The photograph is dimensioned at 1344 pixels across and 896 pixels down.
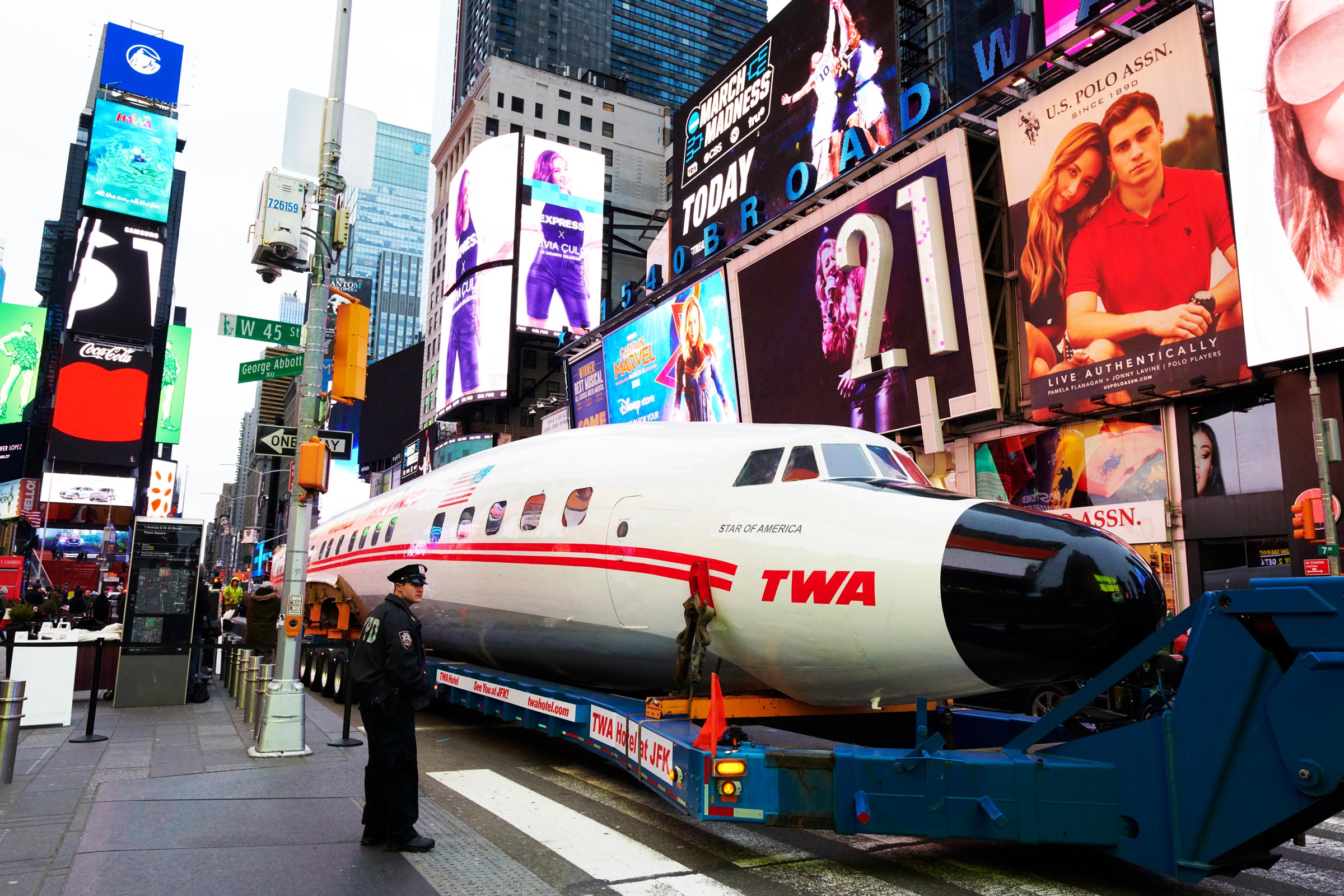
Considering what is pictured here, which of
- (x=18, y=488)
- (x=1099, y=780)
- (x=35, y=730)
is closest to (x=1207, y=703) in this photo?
(x=1099, y=780)

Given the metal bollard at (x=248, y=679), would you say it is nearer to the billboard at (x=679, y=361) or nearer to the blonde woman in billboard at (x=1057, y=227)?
the blonde woman in billboard at (x=1057, y=227)

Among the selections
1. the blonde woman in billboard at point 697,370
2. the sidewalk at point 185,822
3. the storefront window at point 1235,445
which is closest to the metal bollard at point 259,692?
the sidewalk at point 185,822

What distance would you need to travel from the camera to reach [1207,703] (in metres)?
5.23

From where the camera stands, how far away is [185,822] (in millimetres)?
7496

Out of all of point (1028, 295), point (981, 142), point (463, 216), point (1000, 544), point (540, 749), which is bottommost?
point (540, 749)

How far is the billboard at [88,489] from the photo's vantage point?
6850 centimetres

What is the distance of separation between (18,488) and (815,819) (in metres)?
88.3

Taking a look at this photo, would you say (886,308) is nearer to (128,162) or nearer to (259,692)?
(259,692)

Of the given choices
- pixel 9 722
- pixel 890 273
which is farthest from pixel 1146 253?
pixel 9 722

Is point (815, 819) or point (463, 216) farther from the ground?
point (463, 216)

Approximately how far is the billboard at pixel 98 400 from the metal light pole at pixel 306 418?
218ft

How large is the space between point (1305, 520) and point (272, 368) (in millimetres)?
17786

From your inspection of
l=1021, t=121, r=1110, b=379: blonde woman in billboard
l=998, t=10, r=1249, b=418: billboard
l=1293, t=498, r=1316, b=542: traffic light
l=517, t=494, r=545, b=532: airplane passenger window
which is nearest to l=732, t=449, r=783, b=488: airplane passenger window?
l=517, t=494, r=545, b=532: airplane passenger window

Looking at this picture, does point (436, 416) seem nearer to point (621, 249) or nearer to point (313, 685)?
point (621, 249)
